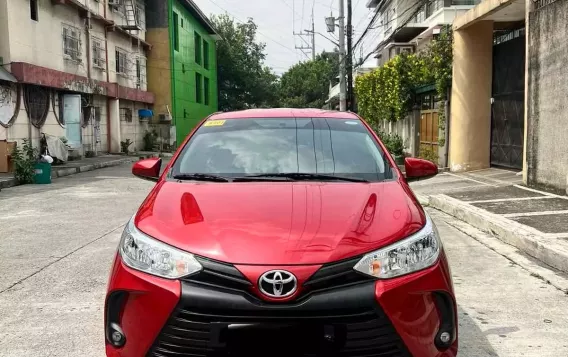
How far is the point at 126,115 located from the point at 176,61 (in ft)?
21.8

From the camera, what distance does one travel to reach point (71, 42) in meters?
20.8

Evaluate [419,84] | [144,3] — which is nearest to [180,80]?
[144,3]

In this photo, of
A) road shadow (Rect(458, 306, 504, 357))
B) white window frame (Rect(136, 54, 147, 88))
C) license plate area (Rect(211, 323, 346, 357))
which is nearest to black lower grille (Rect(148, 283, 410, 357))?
license plate area (Rect(211, 323, 346, 357))

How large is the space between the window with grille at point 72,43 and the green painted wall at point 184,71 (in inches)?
424

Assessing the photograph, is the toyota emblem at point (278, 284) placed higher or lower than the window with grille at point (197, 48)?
lower

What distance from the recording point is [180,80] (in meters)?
34.1

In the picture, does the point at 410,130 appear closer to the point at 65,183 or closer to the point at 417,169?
the point at 65,183

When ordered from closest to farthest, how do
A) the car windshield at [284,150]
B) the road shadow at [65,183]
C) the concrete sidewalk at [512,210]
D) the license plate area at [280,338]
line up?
the license plate area at [280,338] < the car windshield at [284,150] < the concrete sidewalk at [512,210] < the road shadow at [65,183]

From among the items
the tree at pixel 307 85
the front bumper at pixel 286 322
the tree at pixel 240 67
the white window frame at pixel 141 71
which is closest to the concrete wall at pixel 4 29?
the white window frame at pixel 141 71

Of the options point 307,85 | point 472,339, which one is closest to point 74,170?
point 472,339

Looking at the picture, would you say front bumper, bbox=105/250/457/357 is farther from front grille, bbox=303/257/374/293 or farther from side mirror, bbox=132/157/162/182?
side mirror, bbox=132/157/162/182

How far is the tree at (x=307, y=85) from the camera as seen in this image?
69.8 m

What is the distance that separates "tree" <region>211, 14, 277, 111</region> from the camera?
51.9m

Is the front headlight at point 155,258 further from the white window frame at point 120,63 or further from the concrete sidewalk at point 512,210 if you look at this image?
the white window frame at point 120,63
